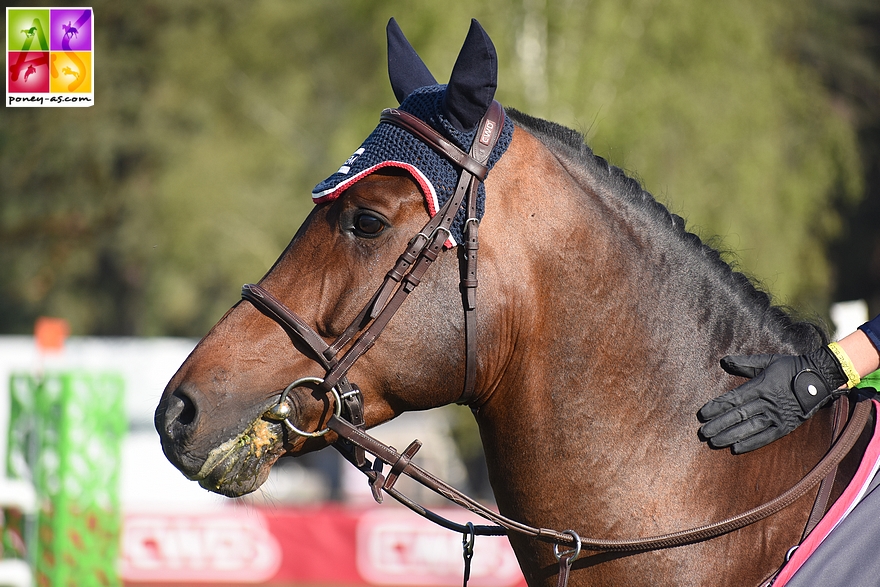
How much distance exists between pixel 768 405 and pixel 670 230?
0.58m

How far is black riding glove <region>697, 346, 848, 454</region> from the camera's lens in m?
2.35

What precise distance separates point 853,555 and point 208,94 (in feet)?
75.2

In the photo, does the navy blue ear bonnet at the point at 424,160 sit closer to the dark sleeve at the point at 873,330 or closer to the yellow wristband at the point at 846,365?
the yellow wristband at the point at 846,365

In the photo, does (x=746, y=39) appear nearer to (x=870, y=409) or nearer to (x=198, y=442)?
(x=870, y=409)

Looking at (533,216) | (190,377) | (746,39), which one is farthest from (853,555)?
(746,39)

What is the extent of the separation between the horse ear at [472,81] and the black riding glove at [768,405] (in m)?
1.03

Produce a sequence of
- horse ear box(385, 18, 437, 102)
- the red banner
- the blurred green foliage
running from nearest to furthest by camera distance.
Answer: horse ear box(385, 18, 437, 102) → the red banner → the blurred green foliage

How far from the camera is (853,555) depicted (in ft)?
7.17

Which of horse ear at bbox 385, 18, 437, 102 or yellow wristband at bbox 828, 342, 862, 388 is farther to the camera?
horse ear at bbox 385, 18, 437, 102

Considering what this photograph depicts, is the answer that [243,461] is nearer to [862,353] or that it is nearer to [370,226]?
[370,226]

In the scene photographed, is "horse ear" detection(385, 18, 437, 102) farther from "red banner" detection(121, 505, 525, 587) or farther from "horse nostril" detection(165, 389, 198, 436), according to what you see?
"red banner" detection(121, 505, 525, 587)

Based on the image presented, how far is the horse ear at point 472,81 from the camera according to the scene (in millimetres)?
2297

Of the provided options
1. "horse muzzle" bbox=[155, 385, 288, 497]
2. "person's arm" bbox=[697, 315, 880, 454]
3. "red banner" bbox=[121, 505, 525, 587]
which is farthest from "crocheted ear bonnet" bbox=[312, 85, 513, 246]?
"red banner" bbox=[121, 505, 525, 587]

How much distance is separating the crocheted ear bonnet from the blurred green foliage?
8729 mm
